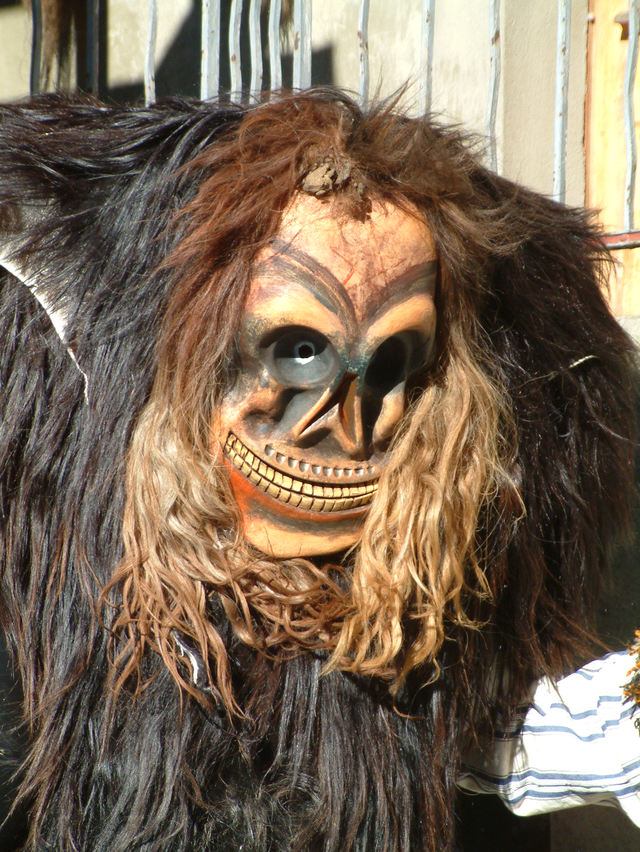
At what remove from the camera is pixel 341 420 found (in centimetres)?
83

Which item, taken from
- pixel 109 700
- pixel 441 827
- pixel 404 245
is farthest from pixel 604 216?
pixel 109 700

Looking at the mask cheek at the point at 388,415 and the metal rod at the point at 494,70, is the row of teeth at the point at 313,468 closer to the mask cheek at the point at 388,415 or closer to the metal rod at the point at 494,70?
the mask cheek at the point at 388,415

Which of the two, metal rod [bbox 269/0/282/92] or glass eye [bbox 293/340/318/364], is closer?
glass eye [bbox 293/340/318/364]

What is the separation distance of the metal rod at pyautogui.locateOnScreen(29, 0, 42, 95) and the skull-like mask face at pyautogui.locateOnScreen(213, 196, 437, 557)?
127cm

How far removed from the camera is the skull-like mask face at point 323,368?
79cm

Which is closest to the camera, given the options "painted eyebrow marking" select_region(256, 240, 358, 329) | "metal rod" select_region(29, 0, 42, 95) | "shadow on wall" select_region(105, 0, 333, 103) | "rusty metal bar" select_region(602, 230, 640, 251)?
"painted eyebrow marking" select_region(256, 240, 358, 329)

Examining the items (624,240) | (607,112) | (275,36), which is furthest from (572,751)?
(275,36)

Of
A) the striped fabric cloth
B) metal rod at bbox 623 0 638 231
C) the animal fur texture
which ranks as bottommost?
the striped fabric cloth

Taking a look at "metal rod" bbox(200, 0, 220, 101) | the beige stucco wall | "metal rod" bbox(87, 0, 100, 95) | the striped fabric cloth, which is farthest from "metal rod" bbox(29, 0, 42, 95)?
the striped fabric cloth

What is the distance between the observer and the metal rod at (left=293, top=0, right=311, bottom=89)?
1.51 metres

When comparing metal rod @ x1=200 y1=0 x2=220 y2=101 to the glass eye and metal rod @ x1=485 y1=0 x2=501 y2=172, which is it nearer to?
metal rod @ x1=485 y1=0 x2=501 y2=172

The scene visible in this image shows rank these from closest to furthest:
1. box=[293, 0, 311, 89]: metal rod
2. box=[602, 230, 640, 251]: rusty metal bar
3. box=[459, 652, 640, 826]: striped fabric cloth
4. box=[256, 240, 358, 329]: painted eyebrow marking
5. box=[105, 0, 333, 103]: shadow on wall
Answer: box=[256, 240, 358, 329]: painted eyebrow marking
box=[459, 652, 640, 826]: striped fabric cloth
box=[602, 230, 640, 251]: rusty metal bar
box=[293, 0, 311, 89]: metal rod
box=[105, 0, 333, 103]: shadow on wall

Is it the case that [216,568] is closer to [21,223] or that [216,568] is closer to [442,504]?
[442,504]

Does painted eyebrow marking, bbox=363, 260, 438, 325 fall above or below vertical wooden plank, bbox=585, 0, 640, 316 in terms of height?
below
